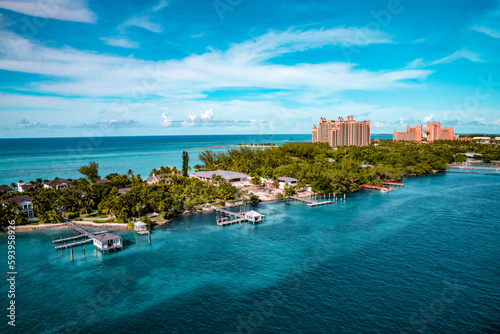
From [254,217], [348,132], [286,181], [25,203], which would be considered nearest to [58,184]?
[25,203]

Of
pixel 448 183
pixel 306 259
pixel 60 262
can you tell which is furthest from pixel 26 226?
pixel 448 183

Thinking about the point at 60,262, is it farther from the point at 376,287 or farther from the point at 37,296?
the point at 376,287

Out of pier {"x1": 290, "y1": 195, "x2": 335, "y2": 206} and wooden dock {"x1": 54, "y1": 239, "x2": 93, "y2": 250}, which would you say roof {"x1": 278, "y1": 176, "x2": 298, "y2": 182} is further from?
wooden dock {"x1": 54, "y1": 239, "x2": 93, "y2": 250}

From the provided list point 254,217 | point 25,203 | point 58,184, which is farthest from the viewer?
point 58,184

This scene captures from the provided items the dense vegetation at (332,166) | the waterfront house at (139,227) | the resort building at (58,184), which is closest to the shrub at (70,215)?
the waterfront house at (139,227)

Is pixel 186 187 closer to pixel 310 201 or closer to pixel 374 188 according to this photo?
pixel 310 201

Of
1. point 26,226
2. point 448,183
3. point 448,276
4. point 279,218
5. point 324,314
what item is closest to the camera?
point 324,314
